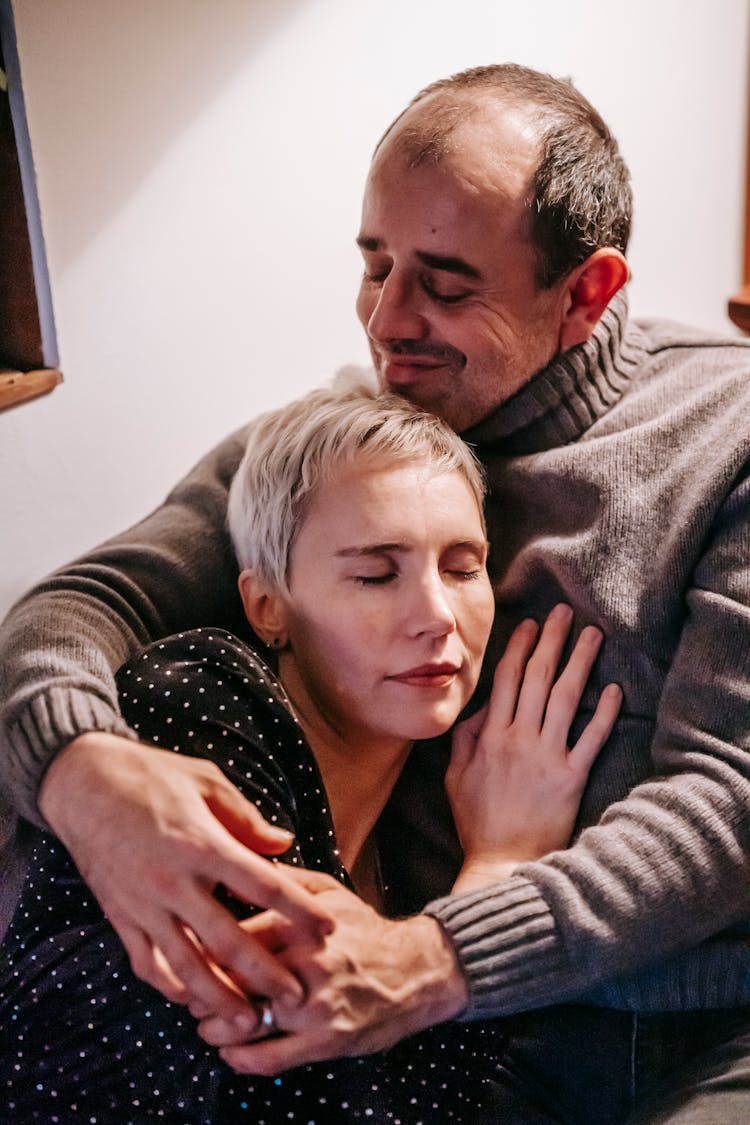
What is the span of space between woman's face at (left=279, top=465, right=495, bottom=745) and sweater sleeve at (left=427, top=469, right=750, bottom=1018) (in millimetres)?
194

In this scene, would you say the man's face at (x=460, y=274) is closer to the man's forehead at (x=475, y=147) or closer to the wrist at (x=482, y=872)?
the man's forehead at (x=475, y=147)

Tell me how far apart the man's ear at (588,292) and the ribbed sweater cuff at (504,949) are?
26.0 inches

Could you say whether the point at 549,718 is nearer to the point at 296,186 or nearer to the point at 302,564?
the point at 302,564

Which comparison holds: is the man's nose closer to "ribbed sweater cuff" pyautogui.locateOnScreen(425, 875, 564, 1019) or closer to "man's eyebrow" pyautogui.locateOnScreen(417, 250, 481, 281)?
"man's eyebrow" pyautogui.locateOnScreen(417, 250, 481, 281)

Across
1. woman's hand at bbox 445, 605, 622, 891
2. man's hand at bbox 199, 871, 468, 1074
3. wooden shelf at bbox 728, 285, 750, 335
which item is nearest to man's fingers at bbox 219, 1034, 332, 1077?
man's hand at bbox 199, 871, 468, 1074

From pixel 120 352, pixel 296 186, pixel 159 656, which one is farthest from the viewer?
pixel 296 186

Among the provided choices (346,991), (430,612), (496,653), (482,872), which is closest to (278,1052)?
(346,991)

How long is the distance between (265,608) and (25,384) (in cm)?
51

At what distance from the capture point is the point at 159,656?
107cm

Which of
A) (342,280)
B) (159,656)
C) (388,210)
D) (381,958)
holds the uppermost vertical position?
(388,210)

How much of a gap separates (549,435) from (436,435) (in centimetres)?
18

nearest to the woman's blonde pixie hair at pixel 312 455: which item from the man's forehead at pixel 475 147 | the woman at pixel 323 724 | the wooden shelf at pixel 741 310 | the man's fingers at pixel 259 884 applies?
the woman at pixel 323 724

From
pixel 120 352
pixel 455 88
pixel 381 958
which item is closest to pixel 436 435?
pixel 455 88

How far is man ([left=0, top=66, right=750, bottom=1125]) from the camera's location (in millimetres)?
869
